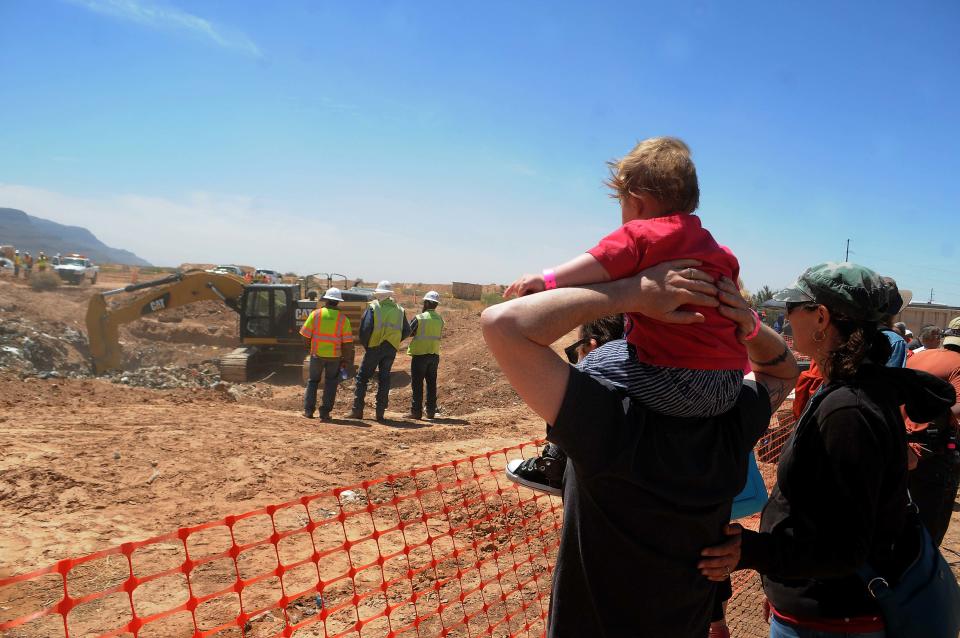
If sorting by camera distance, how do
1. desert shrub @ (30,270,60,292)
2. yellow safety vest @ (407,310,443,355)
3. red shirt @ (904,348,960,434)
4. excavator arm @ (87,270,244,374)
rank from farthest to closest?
desert shrub @ (30,270,60,292) → excavator arm @ (87,270,244,374) → yellow safety vest @ (407,310,443,355) → red shirt @ (904,348,960,434)

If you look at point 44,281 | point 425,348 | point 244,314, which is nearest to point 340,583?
point 425,348

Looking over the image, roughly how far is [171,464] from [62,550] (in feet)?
6.56

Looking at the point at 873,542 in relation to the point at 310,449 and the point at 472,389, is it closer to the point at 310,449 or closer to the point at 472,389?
the point at 310,449

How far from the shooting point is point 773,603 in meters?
1.92

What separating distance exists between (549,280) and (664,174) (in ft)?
1.34

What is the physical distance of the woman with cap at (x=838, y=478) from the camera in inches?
64.0

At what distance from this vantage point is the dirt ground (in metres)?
5.55

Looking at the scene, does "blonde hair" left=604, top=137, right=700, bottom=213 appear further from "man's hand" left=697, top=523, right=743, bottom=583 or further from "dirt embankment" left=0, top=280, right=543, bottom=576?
"dirt embankment" left=0, top=280, right=543, bottom=576

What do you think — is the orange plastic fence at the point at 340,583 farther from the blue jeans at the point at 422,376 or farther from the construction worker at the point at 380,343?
the blue jeans at the point at 422,376

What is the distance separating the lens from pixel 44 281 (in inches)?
1208

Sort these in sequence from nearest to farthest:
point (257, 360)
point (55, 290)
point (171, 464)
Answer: point (171, 464), point (257, 360), point (55, 290)

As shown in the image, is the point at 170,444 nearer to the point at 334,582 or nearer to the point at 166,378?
the point at 334,582

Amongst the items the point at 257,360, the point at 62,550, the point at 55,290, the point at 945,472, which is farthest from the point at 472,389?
the point at 55,290

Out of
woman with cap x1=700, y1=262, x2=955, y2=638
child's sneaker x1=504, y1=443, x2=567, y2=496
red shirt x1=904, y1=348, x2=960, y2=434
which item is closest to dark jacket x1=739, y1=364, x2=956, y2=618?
woman with cap x1=700, y1=262, x2=955, y2=638
